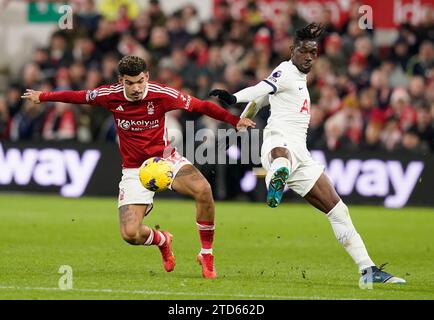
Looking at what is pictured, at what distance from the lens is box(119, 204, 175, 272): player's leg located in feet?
36.6

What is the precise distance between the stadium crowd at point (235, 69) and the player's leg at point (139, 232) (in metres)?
9.71

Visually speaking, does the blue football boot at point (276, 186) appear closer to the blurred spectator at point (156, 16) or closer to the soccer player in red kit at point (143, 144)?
the soccer player in red kit at point (143, 144)

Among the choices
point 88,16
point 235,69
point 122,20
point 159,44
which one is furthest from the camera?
point 88,16

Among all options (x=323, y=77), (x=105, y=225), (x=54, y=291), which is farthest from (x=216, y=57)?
(x=54, y=291)

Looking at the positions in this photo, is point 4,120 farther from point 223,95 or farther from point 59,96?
point 223,95

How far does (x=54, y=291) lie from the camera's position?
392 inches

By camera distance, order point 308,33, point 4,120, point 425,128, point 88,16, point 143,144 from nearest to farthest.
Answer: point 308,33
point 143,144
point 425,128
point 4,120
point 88,16

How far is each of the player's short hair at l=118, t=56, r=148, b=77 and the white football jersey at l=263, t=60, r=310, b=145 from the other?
1324 mm

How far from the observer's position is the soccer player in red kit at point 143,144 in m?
11.2

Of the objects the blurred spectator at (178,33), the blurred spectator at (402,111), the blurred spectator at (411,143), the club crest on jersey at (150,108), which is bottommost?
the blurred spectator at (411,143)

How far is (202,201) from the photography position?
443 inches

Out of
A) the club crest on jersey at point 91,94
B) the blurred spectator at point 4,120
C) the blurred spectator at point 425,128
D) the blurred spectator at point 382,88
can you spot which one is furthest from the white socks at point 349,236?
the blurred spectator at point 4,120

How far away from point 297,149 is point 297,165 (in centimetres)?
17

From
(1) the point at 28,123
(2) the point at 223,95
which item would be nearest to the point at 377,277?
(2) the point at 223,95
